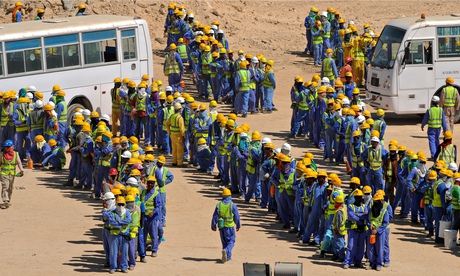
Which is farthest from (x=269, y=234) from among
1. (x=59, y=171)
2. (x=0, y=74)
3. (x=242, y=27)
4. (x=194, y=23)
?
(x=242, y=27)

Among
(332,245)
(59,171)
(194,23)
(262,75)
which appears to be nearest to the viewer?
(332,245)

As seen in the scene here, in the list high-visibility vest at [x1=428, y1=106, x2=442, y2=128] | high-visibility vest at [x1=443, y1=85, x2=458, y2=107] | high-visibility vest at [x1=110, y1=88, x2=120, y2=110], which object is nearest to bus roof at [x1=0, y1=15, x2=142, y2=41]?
high-visibility vest at [x1=110, y1=88, x2=120, y2=110]

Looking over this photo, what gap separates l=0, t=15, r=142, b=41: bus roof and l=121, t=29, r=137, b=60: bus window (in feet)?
0.77

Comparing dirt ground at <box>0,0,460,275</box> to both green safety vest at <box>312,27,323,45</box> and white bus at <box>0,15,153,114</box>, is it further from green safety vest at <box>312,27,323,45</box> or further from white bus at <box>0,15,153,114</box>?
green safety vest at <box>312,27,323,45</box>

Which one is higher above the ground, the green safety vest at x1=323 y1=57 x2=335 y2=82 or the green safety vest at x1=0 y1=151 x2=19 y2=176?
the green safety vest at x1=323 y1=57 x2=335 y2=82

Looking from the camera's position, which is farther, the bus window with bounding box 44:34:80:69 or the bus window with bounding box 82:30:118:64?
the bus window with bounding box 82:30:118:64

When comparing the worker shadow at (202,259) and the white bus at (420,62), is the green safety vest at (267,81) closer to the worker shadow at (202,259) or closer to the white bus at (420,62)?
the white bus at (420,62)

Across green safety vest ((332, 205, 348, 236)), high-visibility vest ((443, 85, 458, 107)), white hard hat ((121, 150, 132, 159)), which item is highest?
high-visibility vest ((443, 85, 458, 107))

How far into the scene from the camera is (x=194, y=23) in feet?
158

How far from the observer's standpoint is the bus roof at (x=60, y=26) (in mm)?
40031

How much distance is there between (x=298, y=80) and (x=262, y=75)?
9.38 ft

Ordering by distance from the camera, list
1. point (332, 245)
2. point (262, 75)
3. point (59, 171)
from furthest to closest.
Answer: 1. point (262, 75)
2. point (59, 171)
3. point (332, 245)

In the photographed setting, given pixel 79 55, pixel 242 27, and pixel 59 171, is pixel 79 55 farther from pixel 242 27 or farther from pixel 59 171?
pixel 242 27

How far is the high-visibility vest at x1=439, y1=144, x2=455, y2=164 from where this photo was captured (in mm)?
35219
